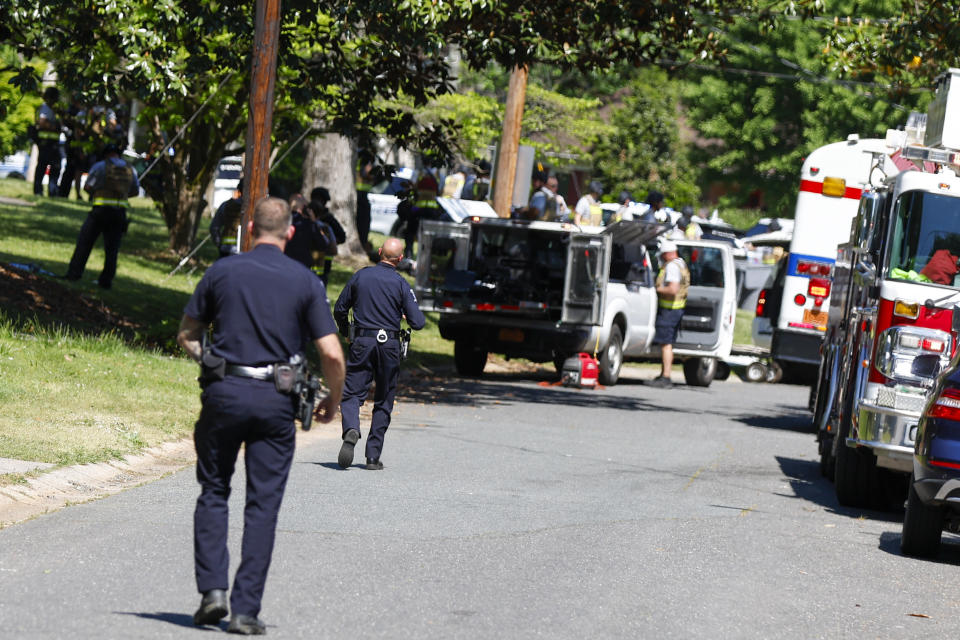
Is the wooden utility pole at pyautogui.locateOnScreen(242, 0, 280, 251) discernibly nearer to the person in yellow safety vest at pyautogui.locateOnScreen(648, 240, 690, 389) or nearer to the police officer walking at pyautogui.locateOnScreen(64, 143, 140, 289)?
the police officer walking at pyautogui.locateOnScreen(64, 143, 140, 289)

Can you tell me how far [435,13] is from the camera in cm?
1555

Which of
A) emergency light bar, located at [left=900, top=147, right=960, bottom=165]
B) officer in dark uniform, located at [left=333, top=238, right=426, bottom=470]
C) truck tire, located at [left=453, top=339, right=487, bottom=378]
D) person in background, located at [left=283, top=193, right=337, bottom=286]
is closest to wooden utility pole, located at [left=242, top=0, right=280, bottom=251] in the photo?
person in background, located at [left=283, top=193, right=337, bottom=286]

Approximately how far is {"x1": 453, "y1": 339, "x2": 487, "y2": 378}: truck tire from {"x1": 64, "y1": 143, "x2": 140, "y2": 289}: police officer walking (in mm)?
4722

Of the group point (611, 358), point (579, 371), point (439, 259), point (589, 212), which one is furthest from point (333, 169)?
point (579, 371)

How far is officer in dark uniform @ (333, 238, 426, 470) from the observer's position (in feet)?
39.7

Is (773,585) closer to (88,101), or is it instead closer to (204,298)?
(204,298)

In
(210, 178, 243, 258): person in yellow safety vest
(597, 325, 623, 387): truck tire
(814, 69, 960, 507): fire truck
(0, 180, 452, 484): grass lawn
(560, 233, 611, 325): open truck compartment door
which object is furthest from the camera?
(597, 325, 623, 387): truck tire

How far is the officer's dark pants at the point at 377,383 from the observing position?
12.1m

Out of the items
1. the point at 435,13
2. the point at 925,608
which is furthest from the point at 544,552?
the point at 435,13

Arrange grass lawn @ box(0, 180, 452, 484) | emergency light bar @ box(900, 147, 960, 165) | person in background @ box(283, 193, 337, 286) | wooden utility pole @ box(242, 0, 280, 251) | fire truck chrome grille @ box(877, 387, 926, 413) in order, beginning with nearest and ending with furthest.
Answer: fire truck chrome grille @ box(877, 387, 926, 413)
grass lawn @ box(0, 180, 452, 484)
emergency light bar @ box(900, 147, 960, 165)
wooden utility pole @ box(242, 0, 280, 251)
person in background @ box(283, 193, 337, 286)

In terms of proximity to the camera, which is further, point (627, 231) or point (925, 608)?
point (627, 231)

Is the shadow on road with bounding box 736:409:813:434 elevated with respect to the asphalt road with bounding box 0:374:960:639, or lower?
lower

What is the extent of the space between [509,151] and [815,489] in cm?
1215

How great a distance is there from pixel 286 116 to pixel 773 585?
14965 millimetres
